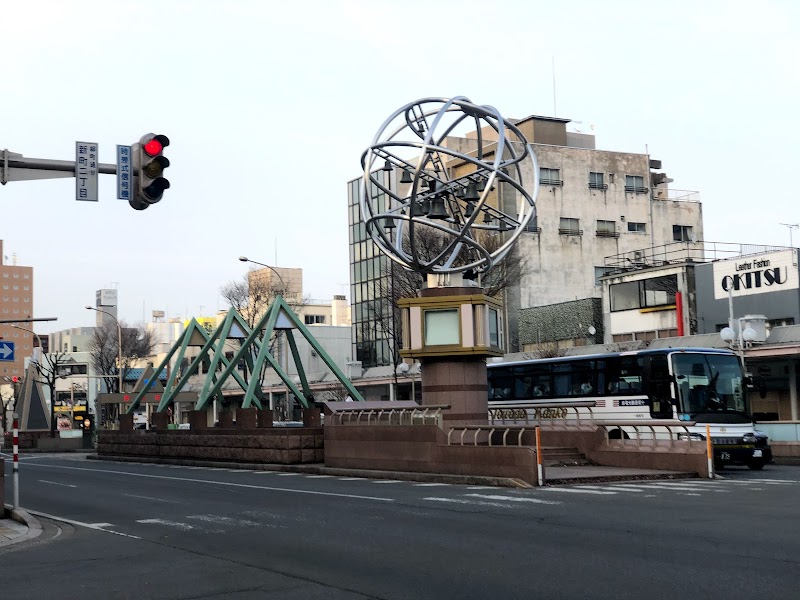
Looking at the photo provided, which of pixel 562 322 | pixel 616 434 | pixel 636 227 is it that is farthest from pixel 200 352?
pixel 636 227

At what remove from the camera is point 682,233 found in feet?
250

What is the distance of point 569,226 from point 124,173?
2416 inches

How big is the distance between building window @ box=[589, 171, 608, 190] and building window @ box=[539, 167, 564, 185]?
106 inches

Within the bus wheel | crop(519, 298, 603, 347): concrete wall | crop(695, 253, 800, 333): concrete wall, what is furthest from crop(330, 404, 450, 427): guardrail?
crop(519, 298, 603, 347): concrete wall

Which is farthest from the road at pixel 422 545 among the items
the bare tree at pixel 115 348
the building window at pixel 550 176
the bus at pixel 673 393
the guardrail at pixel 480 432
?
the bare tree at pixel 115 348

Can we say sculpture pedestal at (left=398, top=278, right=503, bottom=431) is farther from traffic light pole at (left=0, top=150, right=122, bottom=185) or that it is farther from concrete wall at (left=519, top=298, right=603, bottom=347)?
concrete wall at (left=519, top=298, right=603, bottom=347)

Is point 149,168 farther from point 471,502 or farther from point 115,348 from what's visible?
point 115,348

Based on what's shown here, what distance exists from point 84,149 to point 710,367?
22376mm

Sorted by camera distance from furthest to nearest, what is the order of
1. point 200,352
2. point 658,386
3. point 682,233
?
1. point 682,233
2. point 200,352
3. point 658,386

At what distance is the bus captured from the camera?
95.3 ft

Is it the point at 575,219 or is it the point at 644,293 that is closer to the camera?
the point at 644,293

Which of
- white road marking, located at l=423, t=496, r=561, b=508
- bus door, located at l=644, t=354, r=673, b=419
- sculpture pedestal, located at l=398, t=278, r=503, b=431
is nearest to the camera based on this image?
white road marking, located at l=423, t=496, r=561, b=508

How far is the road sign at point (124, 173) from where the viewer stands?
12742mm

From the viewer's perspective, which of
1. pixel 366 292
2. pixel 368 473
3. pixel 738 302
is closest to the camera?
pixel 368 473
